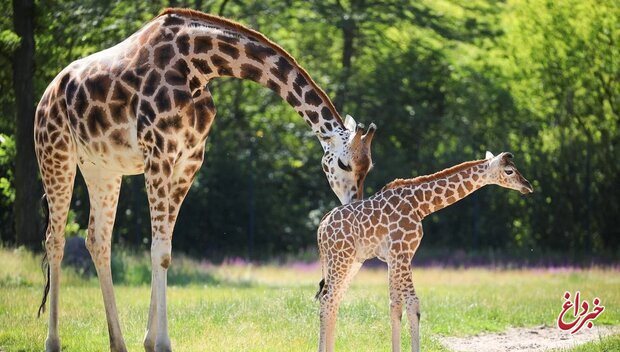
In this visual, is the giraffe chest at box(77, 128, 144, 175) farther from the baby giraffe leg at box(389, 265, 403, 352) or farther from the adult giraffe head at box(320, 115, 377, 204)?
the baby giraffe leg at box(389, 265, 403, 352)

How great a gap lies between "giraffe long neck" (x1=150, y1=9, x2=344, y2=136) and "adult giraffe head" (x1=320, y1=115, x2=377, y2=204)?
5.4 inches

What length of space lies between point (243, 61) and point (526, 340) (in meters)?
4.94

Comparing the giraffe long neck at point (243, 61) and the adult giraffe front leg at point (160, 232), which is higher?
the giraffe long neck at point (243, 61)

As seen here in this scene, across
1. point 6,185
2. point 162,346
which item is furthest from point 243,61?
point 6,185

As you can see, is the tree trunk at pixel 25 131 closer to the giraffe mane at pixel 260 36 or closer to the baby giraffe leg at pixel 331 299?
the giraffe mane at pixel 260 36

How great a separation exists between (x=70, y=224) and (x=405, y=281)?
45.0 feet

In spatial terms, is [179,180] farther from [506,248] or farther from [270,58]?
[506,248]

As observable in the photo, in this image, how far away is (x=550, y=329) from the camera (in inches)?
517

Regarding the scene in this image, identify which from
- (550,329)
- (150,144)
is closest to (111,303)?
(150,144)

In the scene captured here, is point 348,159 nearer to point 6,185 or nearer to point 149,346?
point 149,346

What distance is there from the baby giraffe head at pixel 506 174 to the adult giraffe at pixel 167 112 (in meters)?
1.18

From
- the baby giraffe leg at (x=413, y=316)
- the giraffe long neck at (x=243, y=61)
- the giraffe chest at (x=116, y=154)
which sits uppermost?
the giraffe long neck at (x=243, y=61)

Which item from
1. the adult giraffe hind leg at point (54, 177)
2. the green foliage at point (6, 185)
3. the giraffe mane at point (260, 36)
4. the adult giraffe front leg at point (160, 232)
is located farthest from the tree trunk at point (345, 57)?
the adult giraffe front leg at point (160, 232)

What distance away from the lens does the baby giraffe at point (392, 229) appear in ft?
31.4
